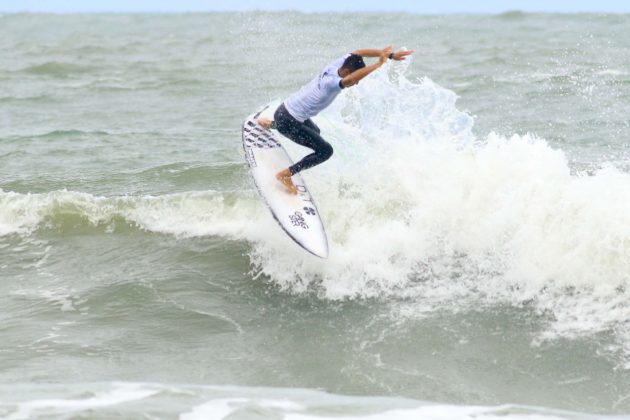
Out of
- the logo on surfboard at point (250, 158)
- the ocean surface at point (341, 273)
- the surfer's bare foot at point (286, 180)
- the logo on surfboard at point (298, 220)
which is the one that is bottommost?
the ocean surface at point (341, 273)

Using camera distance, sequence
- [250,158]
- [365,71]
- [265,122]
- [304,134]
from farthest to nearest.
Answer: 1. [250,158]
2. [265,122]
3. [304,134]
4. [365,71]

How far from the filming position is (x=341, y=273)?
977 cm

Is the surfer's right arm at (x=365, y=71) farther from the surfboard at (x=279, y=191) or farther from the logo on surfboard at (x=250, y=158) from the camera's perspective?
the logo on surfboard at (x=250, y=158)

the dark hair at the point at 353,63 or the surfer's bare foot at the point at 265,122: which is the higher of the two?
the dark hair at the point at 353,63

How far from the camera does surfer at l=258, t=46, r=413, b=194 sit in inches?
364

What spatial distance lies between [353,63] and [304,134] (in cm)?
109

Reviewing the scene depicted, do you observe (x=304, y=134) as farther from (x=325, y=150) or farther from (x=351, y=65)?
(x=351, y=65)

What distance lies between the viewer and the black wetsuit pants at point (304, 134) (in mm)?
9961

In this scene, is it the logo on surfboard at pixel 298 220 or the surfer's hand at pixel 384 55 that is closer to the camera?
the surfer's hand at pixel 384 55

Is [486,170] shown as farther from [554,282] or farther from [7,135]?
[7,135]

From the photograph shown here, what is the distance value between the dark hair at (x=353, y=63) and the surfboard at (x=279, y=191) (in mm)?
1409

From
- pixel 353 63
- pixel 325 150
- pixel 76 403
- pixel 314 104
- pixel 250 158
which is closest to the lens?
pixel 76 403

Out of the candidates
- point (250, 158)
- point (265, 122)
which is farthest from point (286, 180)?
point (265, 122)

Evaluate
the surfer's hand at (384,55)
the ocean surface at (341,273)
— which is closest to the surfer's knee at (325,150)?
the ocean surface at (341,273)
